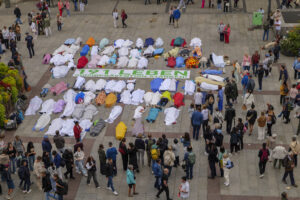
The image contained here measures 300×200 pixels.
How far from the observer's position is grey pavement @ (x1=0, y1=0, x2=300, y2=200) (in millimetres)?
17344

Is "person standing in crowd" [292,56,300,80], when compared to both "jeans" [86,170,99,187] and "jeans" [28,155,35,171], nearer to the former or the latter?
"jeans" [86,170,99,187]

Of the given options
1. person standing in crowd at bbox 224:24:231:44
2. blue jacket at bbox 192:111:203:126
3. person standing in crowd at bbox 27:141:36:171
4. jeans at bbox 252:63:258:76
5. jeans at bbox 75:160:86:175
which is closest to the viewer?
→ jeans at bbox 75:160:86:175

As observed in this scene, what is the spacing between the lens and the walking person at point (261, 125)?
1895cm

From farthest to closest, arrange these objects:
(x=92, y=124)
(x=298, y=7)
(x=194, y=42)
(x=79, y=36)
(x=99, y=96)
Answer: (x=298, y=7) < (x=79, y=36) < (x=194, y=42) < (x=99, y=96) < (x=92, y=124)

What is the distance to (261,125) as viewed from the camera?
63.0 ft

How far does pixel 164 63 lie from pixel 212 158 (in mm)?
11202

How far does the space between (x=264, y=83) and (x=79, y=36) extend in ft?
45.9

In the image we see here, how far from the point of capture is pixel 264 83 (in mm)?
24469

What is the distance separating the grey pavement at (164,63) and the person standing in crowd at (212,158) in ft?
1.29

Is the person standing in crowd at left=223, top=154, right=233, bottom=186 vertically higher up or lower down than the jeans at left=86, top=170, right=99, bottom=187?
higher up

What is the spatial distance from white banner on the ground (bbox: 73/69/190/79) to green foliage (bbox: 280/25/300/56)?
20.5 feet

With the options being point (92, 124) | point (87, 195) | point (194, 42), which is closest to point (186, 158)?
point (87, 195)

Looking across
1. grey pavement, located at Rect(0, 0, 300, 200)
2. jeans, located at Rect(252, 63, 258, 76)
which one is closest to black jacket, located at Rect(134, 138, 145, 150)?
grey pavement, located at Rect(0, 0, 300, 200)

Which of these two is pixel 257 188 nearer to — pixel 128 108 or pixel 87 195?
pixel 87 195
